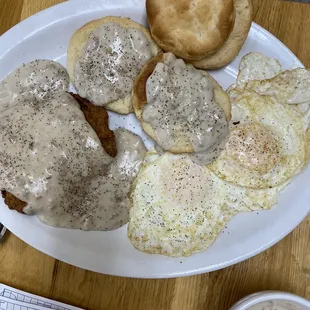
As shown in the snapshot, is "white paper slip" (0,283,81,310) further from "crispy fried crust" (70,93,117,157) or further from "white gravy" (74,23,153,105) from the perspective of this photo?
"white gravy" (74,23,153,105)

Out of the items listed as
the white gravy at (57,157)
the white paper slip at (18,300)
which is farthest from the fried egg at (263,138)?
the white paper slip at (18,300)

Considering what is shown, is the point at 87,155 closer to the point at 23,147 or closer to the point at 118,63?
the point at 23,147

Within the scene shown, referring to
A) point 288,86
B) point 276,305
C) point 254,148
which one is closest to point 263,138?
point 254,148

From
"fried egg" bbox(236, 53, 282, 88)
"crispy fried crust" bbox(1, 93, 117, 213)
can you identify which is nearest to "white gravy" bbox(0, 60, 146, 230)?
"crispy fried crust" bbox(1, 93, 117, 213)

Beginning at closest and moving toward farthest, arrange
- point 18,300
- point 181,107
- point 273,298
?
point 273,298 → point 181,107 → point 18,300

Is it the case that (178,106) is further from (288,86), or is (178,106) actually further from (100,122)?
(288,86)

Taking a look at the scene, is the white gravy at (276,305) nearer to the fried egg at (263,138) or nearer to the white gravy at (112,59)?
the fried egg at (263,138)
